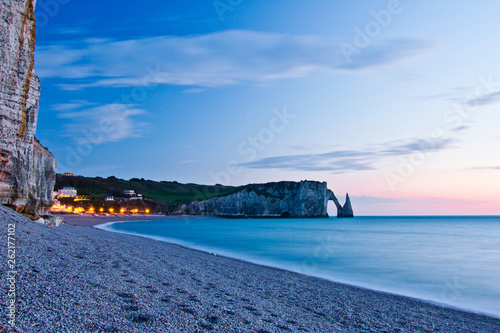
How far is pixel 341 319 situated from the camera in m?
7.71

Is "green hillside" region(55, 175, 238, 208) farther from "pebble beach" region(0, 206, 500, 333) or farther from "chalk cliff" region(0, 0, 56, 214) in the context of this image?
"pebble beach" region(0, 206, 500, 333)

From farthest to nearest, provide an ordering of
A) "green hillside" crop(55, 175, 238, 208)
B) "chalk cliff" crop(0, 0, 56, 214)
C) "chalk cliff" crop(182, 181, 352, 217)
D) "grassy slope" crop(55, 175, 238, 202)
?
"grassy slope" crop(55, 175, 238, 202)
"green hillside" crop(55, 175, 238, 208)
"chalk cliff" crop(182, 181, 352, 217)
"chalk cliff" crop(0, 0, 56, 214)

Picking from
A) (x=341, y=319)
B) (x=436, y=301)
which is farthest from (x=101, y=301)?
(x=436, y=301)

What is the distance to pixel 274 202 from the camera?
371 ft

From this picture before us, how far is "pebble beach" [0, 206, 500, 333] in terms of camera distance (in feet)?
16.7

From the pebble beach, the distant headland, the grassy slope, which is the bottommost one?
the pebble beach

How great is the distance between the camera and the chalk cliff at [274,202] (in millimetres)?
110500

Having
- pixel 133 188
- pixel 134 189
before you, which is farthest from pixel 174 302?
pixel 133 188

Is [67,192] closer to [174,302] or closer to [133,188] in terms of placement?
[133,188]

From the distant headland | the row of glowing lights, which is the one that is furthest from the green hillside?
the row of glowing lights

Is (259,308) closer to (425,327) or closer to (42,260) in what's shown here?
(425,327)

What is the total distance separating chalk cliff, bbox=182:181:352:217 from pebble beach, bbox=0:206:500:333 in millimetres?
99165

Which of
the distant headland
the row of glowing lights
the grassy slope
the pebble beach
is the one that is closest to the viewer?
the pebble beach

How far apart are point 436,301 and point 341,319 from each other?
240 inches
